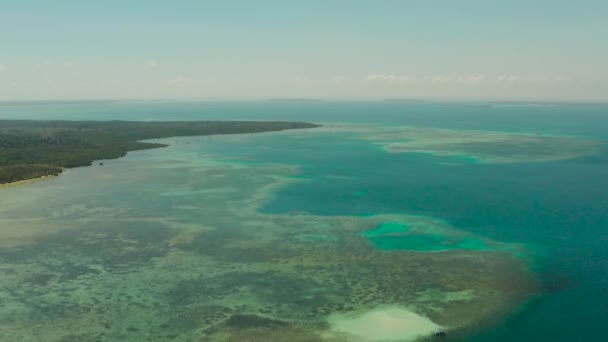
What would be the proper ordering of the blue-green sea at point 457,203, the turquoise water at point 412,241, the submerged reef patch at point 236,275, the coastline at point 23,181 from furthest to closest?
the coastline at point 23,181, the turquoise water at point 412,241, the blue-green sea at point 457,203, the submerged reef patch at point 236,275

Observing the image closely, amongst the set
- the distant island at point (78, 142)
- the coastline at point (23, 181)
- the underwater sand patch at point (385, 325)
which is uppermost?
the distant island at point (78, 142)

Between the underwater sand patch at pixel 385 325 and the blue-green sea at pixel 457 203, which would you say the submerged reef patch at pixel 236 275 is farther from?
the blue-green sea at pixel 457 203

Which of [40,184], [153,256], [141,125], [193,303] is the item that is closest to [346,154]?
[40,184]

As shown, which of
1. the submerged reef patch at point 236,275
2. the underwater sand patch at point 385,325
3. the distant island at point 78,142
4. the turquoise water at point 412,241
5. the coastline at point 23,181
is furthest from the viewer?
the distant island at point 78,142

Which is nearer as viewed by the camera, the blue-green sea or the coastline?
the blue-green sea

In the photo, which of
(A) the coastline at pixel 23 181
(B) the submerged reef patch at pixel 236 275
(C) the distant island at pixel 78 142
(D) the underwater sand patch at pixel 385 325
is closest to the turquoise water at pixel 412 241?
(B) the submerged reef patch at pixel 236 275

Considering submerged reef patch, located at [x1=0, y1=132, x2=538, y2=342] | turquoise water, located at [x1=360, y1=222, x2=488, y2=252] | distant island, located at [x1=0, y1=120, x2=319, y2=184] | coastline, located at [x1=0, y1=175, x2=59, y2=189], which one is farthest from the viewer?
distant island, located at [x1=0, y1=120, x2=319, y2=184]

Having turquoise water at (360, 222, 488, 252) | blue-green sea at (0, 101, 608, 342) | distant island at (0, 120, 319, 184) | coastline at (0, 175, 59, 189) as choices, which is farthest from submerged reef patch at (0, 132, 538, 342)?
distant island at (0, 120, 319, 184)

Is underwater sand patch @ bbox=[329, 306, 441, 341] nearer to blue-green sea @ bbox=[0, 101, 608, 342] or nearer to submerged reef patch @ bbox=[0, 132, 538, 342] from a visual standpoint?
submerged reef patch @ bbox=[0, 132, 538, 342]
